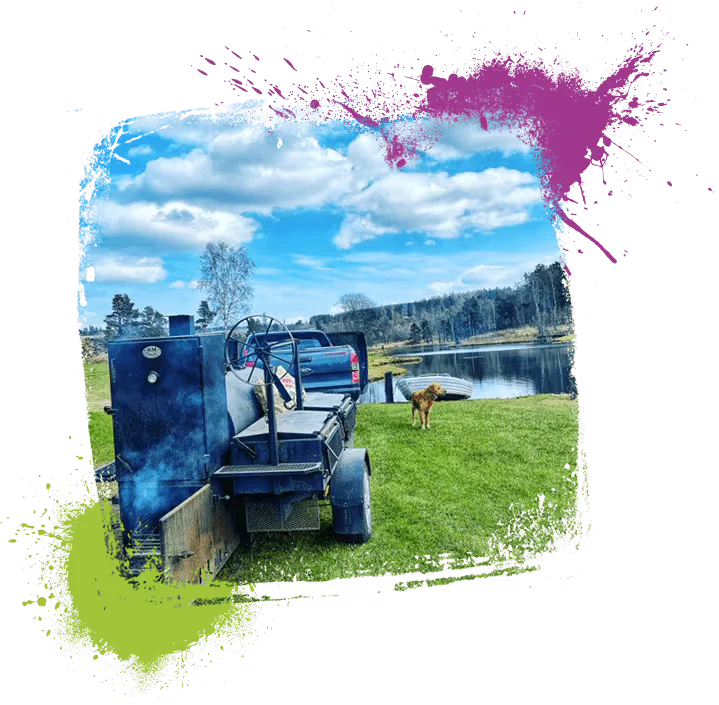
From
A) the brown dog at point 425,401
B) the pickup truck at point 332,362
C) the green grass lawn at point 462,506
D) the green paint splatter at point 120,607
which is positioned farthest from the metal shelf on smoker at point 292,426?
the brown dog at point 425,401

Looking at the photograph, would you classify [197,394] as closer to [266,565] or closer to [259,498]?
[259,498]

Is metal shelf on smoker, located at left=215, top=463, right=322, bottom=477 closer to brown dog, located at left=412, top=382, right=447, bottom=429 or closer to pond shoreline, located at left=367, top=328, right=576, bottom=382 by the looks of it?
pond shoreline, located at left=367, top=328, right=576, bottom=382

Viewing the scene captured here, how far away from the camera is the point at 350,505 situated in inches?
170

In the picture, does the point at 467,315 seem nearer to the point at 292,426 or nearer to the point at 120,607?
the point at 292,426

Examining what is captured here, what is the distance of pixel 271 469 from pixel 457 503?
1.97 m

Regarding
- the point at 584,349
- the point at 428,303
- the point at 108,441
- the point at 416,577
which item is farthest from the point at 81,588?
the point at 584,349

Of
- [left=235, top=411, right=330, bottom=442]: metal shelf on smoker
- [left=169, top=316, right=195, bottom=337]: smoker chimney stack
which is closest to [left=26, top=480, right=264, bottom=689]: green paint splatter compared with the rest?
[left=169, top=316, right=195, bottom=337]: smoker chimney stack

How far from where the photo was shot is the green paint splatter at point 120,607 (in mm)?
2432

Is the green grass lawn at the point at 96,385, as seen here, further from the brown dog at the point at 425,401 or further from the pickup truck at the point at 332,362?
the brown dog at the point at 425,401

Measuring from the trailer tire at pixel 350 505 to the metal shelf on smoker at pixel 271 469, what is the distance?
58cm

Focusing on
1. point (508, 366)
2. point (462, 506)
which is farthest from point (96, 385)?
point (462, 506)

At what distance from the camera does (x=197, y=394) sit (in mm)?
3566

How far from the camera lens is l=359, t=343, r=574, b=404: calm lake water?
339 centimetres

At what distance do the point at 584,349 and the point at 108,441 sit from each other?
3.14 m
